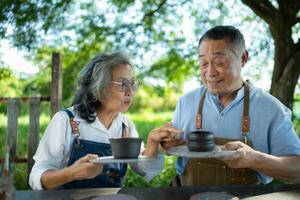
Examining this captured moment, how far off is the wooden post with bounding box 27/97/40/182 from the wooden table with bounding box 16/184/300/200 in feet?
3.61

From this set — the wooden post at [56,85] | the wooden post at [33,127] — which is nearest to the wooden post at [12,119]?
the wooden post at [33,127]

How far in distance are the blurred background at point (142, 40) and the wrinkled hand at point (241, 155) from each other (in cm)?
212

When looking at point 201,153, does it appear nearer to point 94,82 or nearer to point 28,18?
point 94,82

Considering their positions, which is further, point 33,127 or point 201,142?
point 33,127

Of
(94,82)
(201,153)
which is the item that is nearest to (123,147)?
A: (201,153)

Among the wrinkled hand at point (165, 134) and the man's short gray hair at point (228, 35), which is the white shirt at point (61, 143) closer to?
the wrinkled hand at point (165, 134)

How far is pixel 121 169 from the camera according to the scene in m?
2.67

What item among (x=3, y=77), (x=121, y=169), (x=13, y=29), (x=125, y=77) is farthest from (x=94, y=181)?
(x=3, y=77)

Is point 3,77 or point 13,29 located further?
point 3,77

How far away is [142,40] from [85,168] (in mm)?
3271

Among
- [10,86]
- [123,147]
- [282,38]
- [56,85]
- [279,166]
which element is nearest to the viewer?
[123,147]

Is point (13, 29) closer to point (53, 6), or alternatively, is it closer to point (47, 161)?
point (53, 6)

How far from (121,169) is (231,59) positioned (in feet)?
3.28

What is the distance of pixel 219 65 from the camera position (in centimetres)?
261
